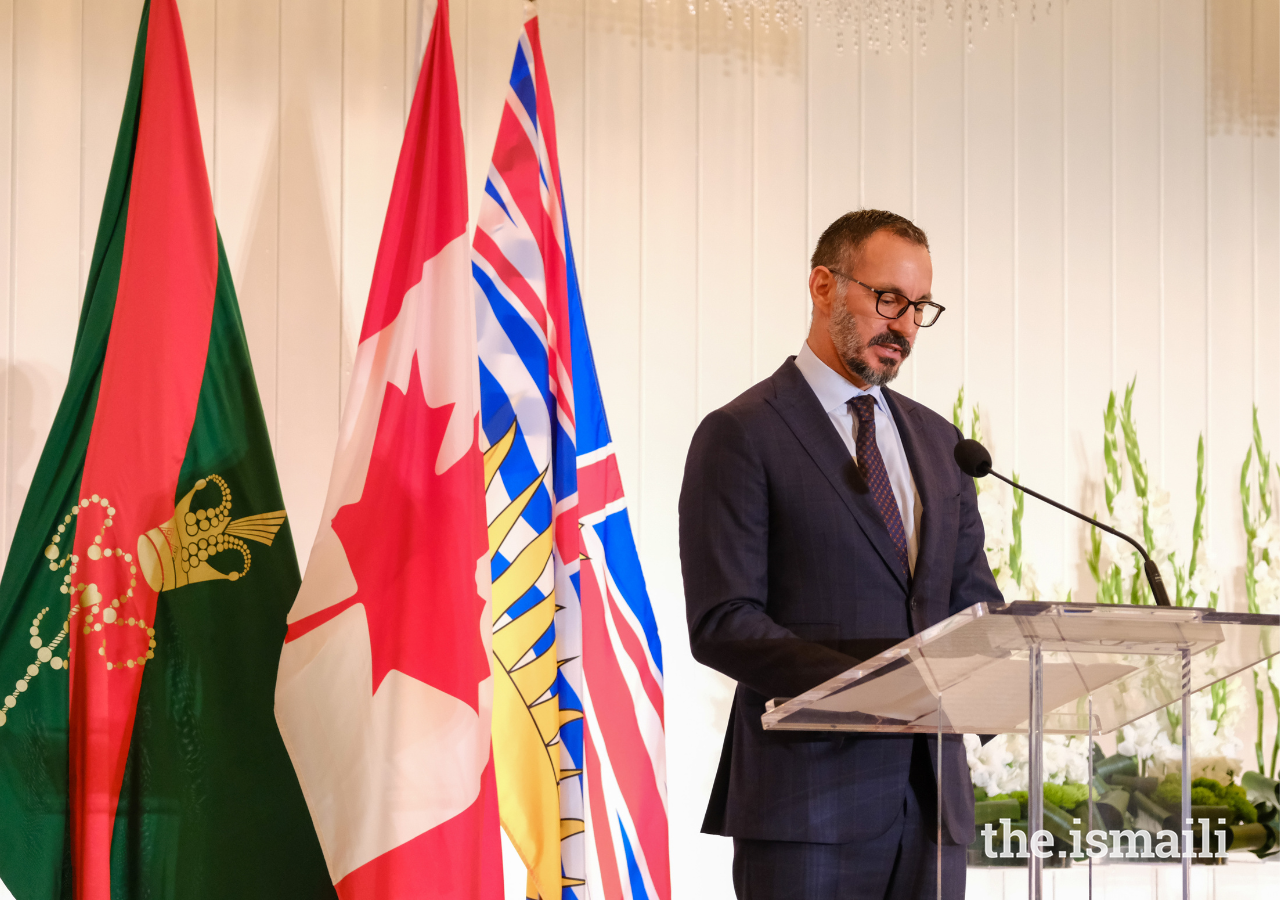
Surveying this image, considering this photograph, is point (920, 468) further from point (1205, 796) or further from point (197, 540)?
point (197, 540)

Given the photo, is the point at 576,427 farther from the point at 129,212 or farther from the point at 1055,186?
the point at 1055,186

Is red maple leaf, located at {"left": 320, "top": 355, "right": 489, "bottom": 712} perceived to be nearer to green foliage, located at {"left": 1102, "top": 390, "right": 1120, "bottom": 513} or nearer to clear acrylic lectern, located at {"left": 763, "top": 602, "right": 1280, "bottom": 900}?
clear acrylic lectern, located at {"left": 763, "top": 602, "right": 1280, "bottom": 900}

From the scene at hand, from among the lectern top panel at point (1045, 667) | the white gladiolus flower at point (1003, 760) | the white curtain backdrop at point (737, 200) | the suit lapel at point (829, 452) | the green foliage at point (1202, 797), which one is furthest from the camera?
the white curtain backdrop at point (737, 200)

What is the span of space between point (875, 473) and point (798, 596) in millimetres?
257

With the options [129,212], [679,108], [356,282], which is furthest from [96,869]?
[679,108]

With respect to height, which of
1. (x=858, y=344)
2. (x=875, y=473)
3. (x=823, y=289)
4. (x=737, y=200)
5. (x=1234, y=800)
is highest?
(x=737, y=200)

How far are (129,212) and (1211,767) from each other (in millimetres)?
2215

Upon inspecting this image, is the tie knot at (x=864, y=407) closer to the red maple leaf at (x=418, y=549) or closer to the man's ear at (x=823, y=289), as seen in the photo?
the man's ear at (x=823, y=289)

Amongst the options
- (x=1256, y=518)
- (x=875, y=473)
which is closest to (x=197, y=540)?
(x=875, y=473)

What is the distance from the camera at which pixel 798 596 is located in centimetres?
201

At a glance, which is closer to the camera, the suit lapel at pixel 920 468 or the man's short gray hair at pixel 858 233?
the suit lapel at pixel 920 468

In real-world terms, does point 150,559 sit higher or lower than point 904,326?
lower

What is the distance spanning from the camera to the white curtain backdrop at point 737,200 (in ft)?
9.72

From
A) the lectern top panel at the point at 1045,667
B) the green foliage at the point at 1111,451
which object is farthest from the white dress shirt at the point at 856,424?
the green foliage at the point at 1111,451
